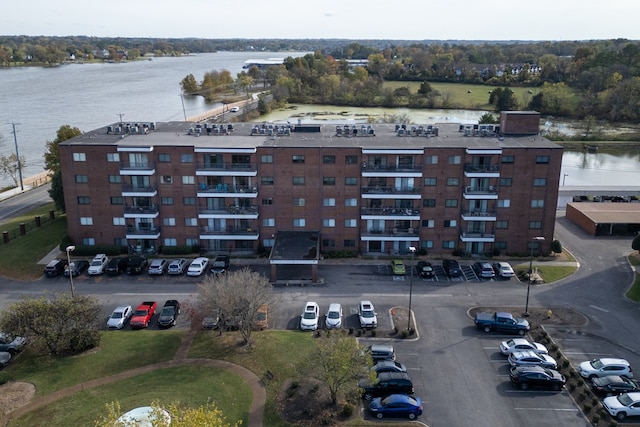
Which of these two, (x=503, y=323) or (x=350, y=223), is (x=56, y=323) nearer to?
(x=350, y=223)

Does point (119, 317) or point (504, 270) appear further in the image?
point (504, 270)

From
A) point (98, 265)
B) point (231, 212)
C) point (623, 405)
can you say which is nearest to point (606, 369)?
point (623, 405)

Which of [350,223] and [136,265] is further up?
[350,223]

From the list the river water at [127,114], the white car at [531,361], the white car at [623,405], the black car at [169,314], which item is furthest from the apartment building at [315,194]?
the river water at [127,114]

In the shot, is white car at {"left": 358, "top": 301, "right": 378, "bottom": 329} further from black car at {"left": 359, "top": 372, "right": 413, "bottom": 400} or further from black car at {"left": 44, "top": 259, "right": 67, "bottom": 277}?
black car at {"left": 44, "top": 259, "right": 67, "bottom": 277}

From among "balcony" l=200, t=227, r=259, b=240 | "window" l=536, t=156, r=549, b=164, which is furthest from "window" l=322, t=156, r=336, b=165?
"window" l=536, t=156, r=549, b=164

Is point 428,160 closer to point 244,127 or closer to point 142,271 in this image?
point 244,127

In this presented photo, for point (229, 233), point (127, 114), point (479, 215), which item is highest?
point (127, 114)
